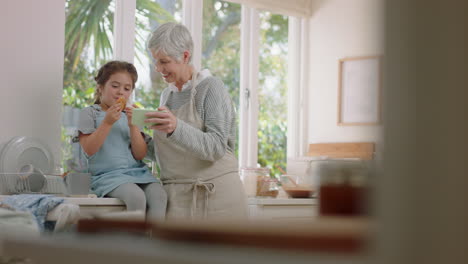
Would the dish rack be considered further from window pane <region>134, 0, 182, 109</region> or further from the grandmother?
window pane <region>134, 0, 182, 109</region>

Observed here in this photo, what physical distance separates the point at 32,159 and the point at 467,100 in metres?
2.43

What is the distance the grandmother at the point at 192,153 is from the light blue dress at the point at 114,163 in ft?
0.38

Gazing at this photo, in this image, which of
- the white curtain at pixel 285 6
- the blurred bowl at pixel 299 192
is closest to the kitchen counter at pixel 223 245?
the blurred bowl at pixel 299 192

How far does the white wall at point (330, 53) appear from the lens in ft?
14.9

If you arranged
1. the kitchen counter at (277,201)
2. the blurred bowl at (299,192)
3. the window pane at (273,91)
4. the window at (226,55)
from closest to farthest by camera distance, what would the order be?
the kitchen counter at (277,201) < the blurred bowl at (299,192) < the window at (226,55) < the window pane at (273,91)

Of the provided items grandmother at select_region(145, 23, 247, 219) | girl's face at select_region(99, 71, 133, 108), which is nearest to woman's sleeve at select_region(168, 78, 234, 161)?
grandmother at select_region(145, 23, 247, 219)

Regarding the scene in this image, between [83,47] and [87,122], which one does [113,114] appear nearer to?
[87,122]

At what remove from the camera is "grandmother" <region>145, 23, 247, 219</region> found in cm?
226

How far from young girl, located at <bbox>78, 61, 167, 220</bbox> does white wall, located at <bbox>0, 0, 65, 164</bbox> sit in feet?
0.74

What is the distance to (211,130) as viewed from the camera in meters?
2.24

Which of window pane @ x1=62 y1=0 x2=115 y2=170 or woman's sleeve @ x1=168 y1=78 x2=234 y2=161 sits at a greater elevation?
window pane @ x1=62 y1=0 x2=115 y2=170

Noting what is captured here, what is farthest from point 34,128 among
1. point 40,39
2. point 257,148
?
point 257,148

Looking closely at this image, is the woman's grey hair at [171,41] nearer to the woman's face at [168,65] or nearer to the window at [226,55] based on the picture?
the woman's face at [168,65]

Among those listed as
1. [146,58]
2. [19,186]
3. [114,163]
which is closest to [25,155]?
[19,186]
